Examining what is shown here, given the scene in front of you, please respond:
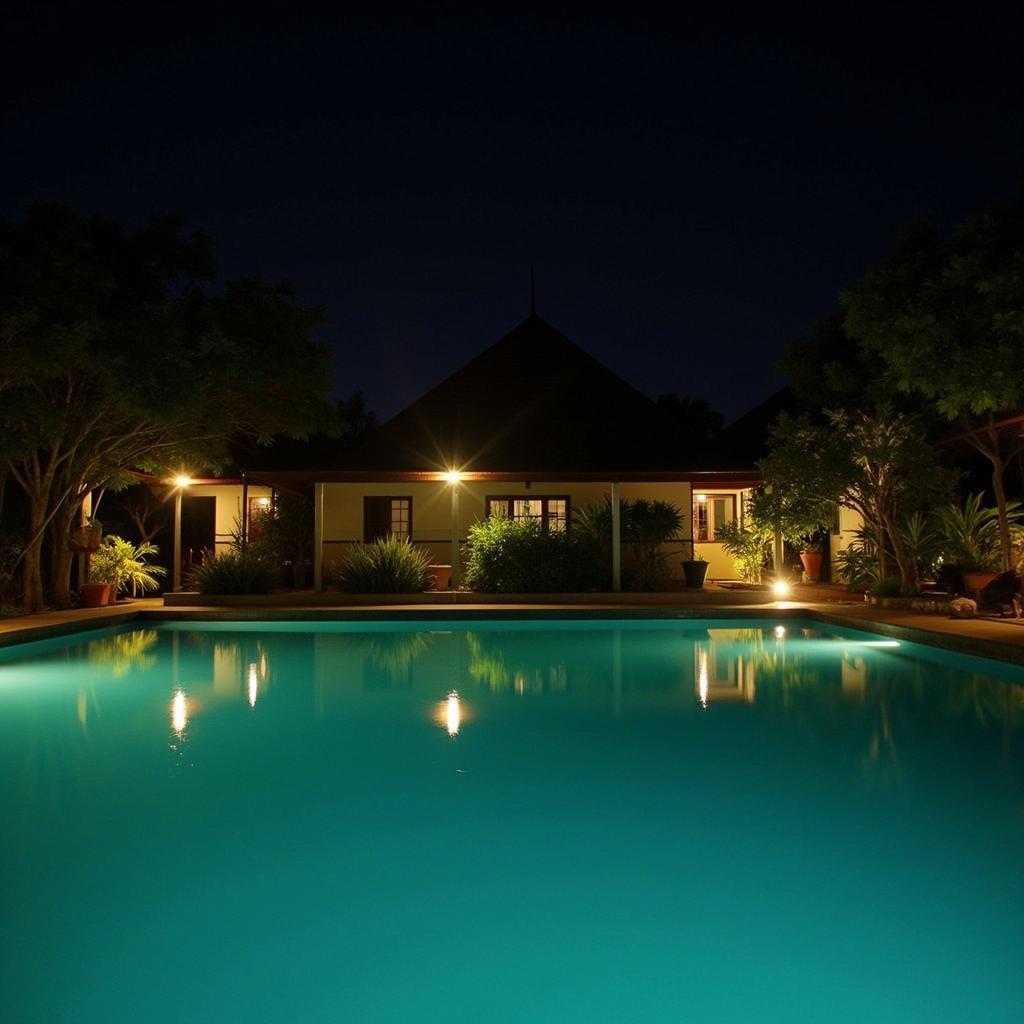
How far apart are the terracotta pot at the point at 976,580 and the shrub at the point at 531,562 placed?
6030mm

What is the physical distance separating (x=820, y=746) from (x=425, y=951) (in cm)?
392

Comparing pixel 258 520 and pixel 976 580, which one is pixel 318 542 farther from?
pixel 976 580

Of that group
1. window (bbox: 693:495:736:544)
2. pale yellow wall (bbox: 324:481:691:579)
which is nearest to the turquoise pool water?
pale yellow wall (bbox: 324:481:691:579)

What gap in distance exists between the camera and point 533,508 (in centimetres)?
1978

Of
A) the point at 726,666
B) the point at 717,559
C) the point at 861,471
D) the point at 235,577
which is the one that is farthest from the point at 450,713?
the point at 717,559

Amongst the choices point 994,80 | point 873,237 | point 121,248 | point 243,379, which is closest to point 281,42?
point 121,248

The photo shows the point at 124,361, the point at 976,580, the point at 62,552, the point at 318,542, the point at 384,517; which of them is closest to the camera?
the point at 124,361

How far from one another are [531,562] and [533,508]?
3.44 m

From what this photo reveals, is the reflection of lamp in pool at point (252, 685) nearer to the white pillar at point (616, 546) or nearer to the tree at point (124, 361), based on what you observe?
the tree at point (124, 361)

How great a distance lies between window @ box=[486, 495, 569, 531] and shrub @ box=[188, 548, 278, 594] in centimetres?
526

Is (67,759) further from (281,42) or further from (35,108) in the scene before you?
(35,108)

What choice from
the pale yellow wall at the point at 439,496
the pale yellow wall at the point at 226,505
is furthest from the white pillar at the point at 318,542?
the pale yellow wall at the point at 226,505

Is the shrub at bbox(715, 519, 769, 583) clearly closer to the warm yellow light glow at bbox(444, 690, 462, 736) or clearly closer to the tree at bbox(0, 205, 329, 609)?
the tree at bbox(0, 205, 329, 609)

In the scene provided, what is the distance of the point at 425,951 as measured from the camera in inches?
136
